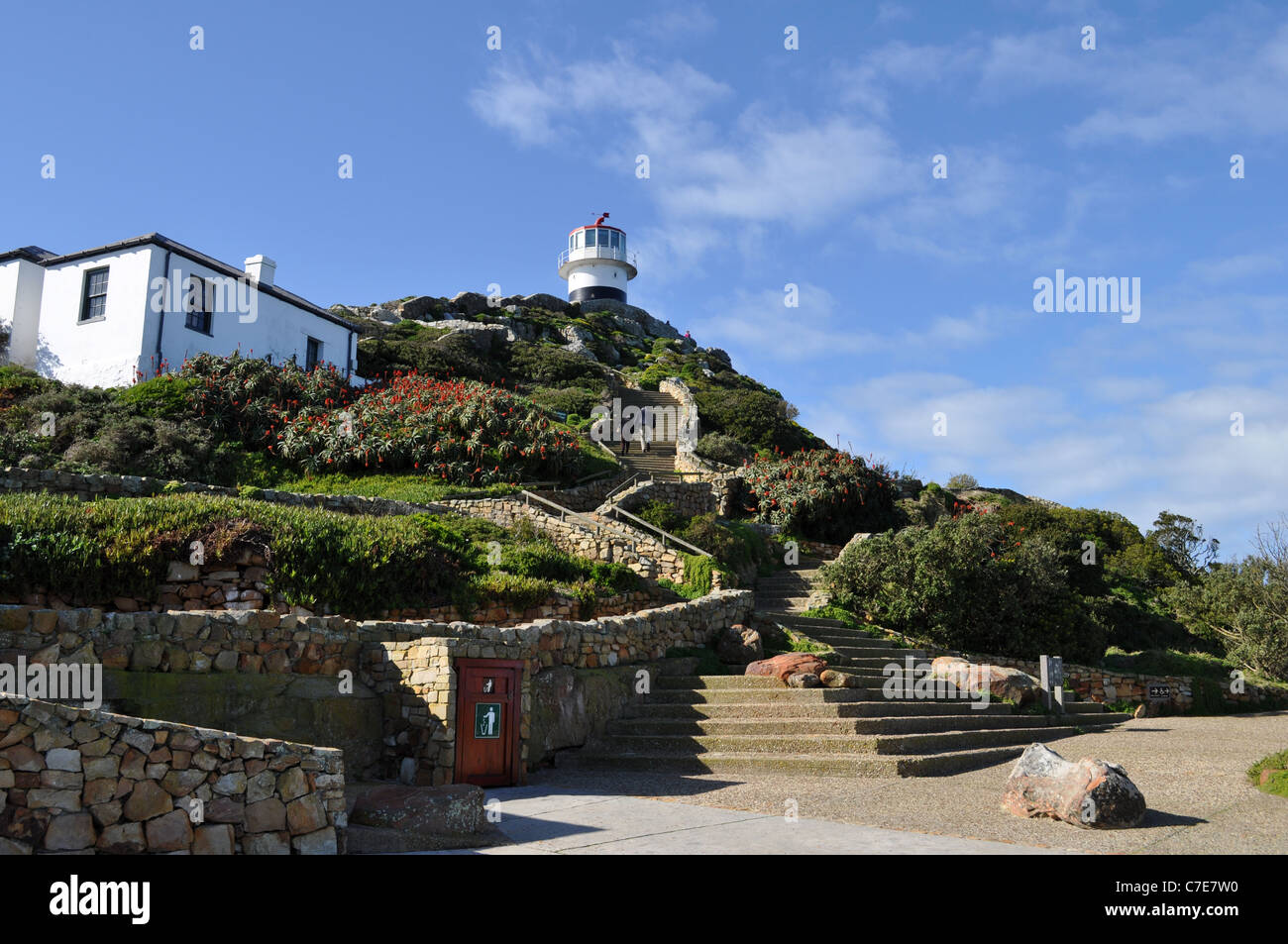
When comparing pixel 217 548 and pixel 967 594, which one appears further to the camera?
pixel 967 594

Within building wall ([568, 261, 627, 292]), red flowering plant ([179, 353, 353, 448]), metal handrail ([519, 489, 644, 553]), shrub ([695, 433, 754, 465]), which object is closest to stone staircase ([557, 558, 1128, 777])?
metal handrail ([519, 489, 644, 553])

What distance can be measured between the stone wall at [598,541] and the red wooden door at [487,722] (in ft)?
22.8

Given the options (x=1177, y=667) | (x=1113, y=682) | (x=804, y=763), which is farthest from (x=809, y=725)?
(x=1177, y=667)

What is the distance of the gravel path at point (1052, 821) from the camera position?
7270mm

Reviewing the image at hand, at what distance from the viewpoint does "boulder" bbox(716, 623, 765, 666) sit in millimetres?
14242

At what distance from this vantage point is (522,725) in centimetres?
1046

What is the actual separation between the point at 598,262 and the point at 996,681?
5618 cm

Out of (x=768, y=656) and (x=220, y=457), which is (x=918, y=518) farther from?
(x=220, y=457)

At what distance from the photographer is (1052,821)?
7941 millimetres

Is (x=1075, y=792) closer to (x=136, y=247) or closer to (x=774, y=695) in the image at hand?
(x=774, y=695)

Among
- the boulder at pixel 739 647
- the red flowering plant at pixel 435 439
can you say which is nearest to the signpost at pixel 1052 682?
the boulder at pixel 739 647

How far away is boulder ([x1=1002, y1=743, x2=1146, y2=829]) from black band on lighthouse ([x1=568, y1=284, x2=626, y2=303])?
59604 millimetres
